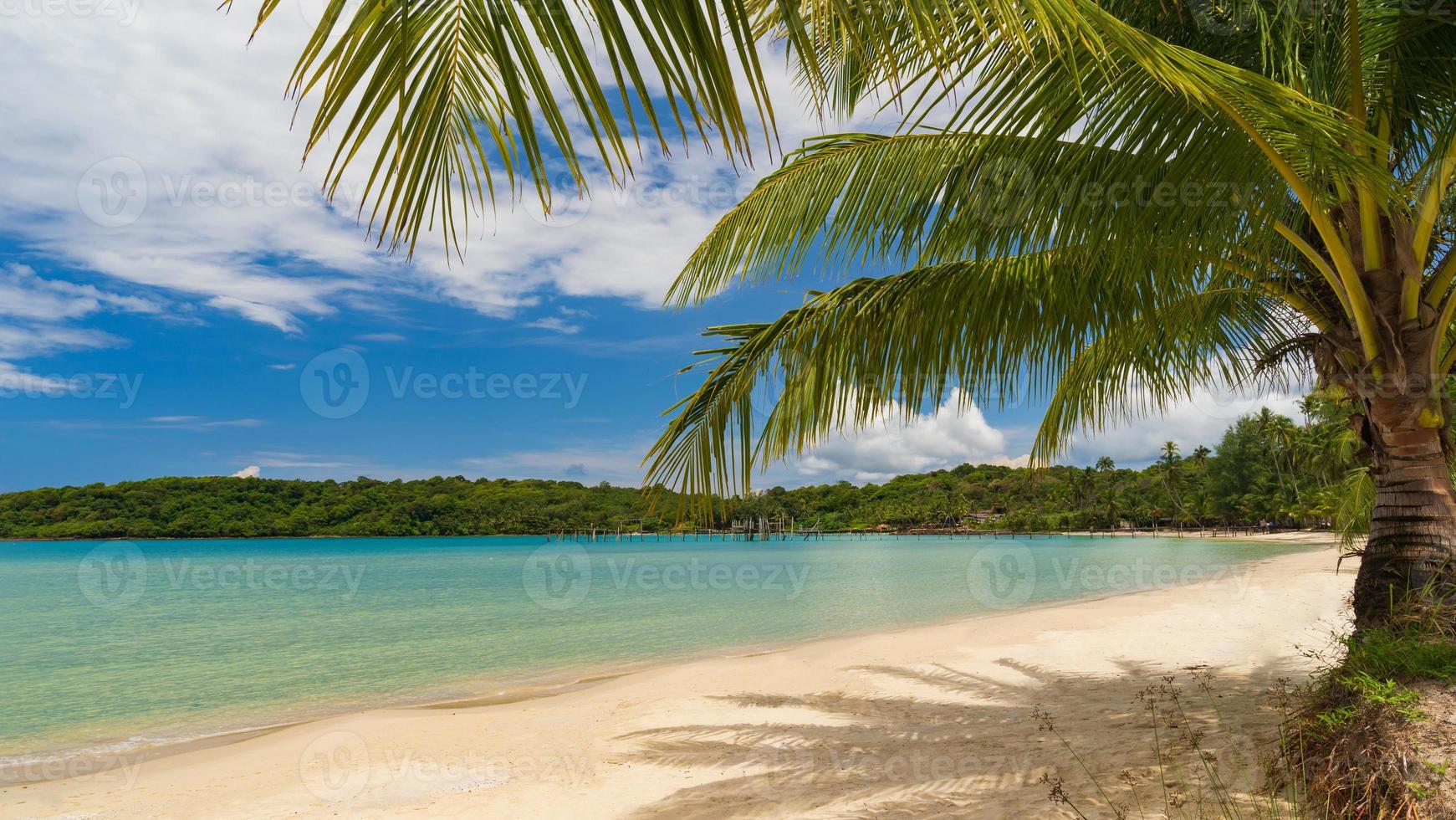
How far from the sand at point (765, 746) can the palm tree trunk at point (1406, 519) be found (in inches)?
18.1

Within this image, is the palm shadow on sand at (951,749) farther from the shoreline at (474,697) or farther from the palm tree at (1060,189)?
the shoreline at (474,697)

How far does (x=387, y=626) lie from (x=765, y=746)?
1784 centimetres

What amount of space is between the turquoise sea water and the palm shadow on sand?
6.33 m

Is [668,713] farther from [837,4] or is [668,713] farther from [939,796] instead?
[837,4]

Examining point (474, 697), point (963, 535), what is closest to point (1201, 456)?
point (963, 535)

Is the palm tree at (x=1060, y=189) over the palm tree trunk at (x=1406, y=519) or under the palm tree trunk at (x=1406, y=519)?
over

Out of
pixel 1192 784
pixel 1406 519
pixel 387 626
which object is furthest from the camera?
pixel 387 626

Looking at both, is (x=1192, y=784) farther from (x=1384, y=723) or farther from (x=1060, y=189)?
(x=1060, y=189)

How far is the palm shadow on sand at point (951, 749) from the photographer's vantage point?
4.28 metres

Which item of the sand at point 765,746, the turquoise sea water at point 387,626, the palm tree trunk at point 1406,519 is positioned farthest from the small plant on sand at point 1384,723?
the turquoise sea water at point 387,626

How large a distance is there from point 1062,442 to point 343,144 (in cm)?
666

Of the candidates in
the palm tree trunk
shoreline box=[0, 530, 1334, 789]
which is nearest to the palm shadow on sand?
the palm tree trunk

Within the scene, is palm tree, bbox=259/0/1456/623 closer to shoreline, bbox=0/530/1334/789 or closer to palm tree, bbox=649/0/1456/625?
palm tree, bbox=649/0/1456/625

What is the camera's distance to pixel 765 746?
5.91 m
